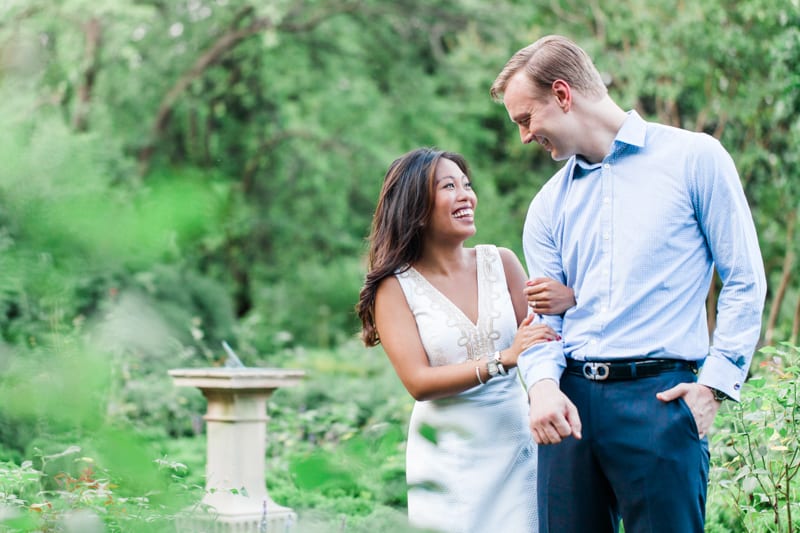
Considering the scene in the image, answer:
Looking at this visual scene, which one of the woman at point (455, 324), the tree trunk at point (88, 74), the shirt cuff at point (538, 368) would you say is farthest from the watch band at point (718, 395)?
the tree trunk at point (88, 74)

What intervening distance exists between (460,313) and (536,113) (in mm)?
805

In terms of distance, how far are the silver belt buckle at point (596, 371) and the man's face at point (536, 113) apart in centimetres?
55

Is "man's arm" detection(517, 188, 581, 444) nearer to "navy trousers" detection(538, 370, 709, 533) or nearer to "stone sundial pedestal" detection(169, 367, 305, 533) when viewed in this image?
"navy trousers" detection(538, 370, 709, 533)

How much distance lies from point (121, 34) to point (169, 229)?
14.9m

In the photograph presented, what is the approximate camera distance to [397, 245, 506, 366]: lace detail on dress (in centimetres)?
288

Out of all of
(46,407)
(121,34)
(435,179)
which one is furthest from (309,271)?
(46,407)

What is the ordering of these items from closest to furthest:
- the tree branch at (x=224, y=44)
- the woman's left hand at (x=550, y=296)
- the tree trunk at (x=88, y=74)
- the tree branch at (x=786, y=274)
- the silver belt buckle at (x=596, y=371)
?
1. the silver belt buckle at (x=596, y=371)
2. the woman's left hand at (x=550, y=296)
3. the tree branch at (x=786, y=274)
4. the tree trunk at (x=88, y=74)
5. the tree branch at (x=224, y=44)

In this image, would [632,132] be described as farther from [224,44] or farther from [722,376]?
[224,44]

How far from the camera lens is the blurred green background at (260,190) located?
79 cm

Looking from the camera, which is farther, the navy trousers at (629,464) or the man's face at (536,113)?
the man's face at (536,113)

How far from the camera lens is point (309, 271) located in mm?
19938

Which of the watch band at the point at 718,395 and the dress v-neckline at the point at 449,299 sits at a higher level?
the dress v-neckline at the point at 449,299

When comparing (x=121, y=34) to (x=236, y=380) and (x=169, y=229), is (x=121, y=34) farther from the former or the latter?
(x=169, y=229)

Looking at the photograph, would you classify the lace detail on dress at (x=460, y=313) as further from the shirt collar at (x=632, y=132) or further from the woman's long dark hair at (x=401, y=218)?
the shirt collar at (x=632, y=132)
